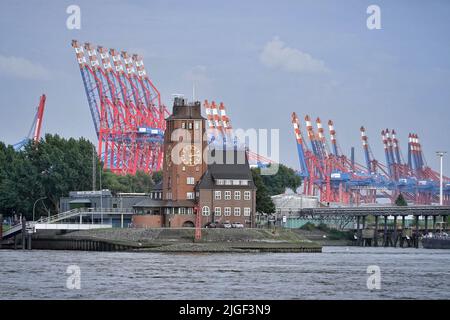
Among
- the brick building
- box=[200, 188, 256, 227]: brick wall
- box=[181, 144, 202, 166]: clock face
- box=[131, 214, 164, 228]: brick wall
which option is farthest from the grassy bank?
box=[131, 214, 164, 228]: brick wall

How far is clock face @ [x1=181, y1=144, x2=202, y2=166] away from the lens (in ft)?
441

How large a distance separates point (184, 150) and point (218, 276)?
169 feet

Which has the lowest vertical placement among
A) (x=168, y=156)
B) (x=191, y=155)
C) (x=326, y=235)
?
(x=326, y=235)

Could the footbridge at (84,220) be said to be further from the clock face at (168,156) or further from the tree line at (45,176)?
the tree line at (45,176)

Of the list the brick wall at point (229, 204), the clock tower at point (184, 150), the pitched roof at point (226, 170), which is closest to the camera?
the brick wall at point (229, 204)

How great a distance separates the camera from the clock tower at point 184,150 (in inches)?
5271

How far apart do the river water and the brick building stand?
2101 cm

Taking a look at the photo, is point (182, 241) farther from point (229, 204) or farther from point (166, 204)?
point (229, 204)

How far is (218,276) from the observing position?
8388cm

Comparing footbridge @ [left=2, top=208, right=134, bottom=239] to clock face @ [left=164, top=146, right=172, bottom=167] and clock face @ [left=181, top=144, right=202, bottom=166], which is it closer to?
clock face @ [left=164, top=146, right=172, bottom=167]

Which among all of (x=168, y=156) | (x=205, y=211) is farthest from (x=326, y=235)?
(x=168, y=156)

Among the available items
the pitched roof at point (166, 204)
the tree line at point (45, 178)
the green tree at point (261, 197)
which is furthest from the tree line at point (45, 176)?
the pitched roof at point (166, 204)
